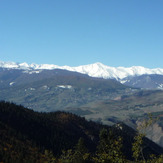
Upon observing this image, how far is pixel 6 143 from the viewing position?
5778 inches

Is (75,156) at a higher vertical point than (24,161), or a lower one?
higher

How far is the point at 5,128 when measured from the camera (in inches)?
6905

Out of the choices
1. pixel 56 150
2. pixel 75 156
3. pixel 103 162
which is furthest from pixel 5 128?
pixel 103 162

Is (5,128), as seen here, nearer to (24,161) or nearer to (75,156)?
(24,161)

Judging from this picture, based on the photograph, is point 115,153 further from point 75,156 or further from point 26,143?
point 26,143

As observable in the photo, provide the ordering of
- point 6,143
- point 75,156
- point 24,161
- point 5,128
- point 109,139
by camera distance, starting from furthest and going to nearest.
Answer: point 5,128, point 6,143, point 24,161, point 75,156, point 109,139

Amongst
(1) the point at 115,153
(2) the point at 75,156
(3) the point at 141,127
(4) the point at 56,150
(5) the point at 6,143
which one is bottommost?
(4) the point at 56,150

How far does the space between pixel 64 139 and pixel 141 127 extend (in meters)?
161

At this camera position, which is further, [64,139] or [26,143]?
[64,139]

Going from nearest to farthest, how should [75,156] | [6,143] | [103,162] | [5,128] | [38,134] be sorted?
[103,162]
[75,156]
[6,143]
[5,128]
[38,134]

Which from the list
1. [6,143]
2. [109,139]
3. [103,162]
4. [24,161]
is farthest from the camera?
[6,143]

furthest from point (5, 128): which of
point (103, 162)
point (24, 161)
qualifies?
point (103, 162)

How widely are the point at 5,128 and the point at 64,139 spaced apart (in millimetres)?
44151

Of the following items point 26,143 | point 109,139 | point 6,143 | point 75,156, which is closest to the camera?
point 109,139
